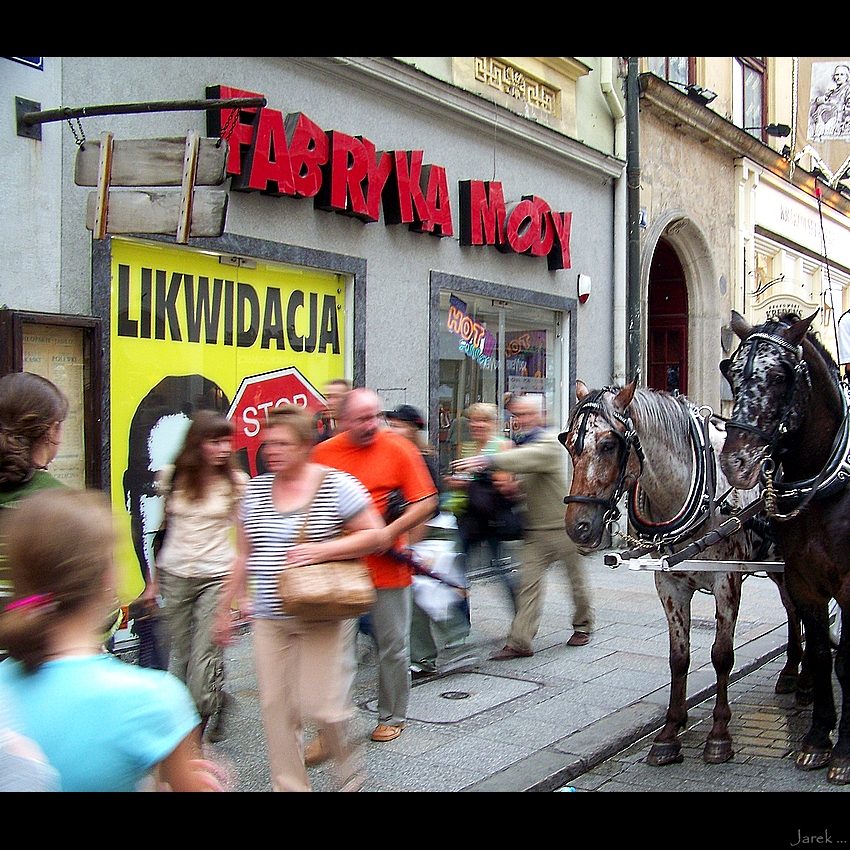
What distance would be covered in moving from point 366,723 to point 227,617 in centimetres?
139

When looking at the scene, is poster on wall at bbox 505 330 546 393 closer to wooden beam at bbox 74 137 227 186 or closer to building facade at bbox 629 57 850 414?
building facade at bbox 629 57 850 414

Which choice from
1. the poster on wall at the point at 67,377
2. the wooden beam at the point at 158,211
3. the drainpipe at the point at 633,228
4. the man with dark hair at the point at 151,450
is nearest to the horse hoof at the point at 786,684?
the man with dark hair at the point at 151,450

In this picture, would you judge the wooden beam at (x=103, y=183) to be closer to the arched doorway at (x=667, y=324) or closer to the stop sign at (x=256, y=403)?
the stop sign at (x=256, y=403)

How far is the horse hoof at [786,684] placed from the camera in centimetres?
639

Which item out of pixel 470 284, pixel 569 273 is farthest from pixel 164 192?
pixel 569 273

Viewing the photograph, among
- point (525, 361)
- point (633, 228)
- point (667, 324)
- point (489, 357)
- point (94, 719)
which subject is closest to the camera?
point (94, 719)

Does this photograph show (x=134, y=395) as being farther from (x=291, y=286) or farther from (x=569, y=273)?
(x=569, y=273)

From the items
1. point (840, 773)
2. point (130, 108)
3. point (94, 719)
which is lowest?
point (840, 773)

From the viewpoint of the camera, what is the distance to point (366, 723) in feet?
18.6

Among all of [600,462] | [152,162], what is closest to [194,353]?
[152,162]

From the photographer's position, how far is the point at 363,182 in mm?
8844

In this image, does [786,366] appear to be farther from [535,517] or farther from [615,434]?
[535,517]

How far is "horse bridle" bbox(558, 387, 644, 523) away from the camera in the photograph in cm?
517

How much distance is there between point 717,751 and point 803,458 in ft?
5.18
